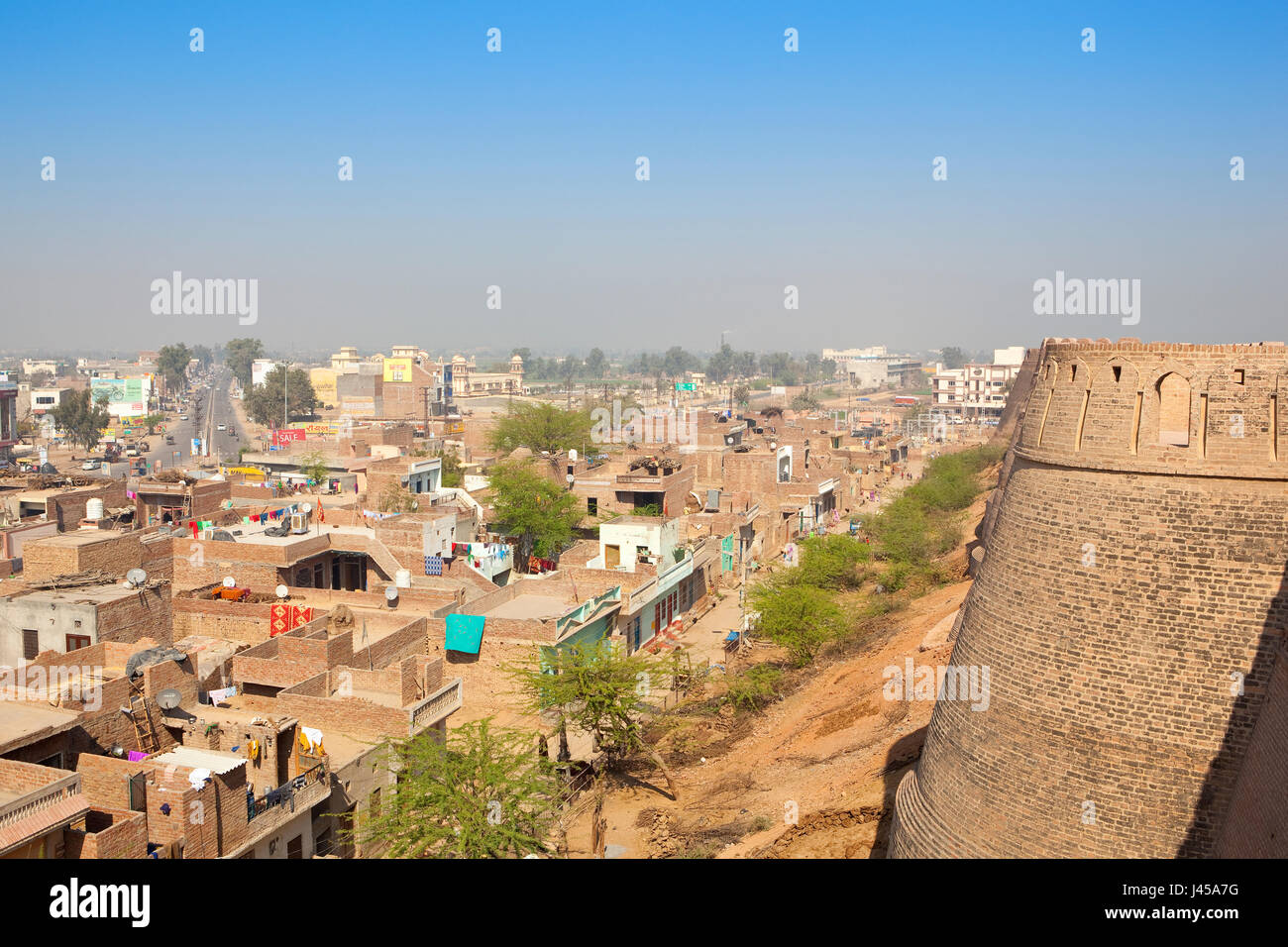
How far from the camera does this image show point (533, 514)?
44812mm

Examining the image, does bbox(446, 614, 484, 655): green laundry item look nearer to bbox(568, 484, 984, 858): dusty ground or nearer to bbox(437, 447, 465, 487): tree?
bbox(568, 484, 984, 858): dusty ground

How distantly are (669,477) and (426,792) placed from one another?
3266 centimetres

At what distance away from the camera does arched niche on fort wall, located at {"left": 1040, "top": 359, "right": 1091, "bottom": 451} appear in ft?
38.0

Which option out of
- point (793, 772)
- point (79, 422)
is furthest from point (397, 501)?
point (79, 422)

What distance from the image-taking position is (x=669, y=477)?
48875mm

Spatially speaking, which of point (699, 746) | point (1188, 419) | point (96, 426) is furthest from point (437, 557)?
point (96, 426)

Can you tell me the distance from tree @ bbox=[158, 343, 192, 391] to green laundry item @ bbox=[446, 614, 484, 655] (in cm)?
16602

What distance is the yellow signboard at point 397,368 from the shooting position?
13388 cm

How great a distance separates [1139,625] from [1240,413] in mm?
2494

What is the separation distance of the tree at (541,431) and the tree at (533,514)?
23624mm

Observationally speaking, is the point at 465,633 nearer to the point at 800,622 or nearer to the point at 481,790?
the point at 481,790

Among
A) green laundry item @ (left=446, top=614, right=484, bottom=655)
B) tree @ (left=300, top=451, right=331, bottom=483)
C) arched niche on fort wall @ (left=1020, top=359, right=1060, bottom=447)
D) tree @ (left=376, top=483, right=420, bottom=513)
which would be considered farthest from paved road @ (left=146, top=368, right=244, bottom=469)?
arched niche on fort wall @ (left=1020, top=359, right=1060, bottom=447)

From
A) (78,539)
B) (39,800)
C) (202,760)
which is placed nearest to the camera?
(39,800)
